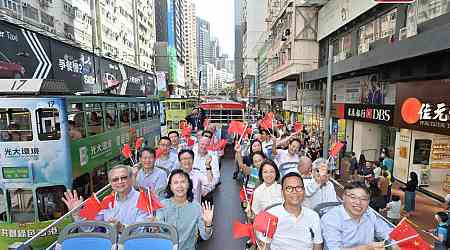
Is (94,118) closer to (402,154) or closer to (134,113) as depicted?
(134,113)

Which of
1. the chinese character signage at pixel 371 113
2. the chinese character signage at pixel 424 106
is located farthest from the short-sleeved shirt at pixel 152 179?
the chinese character signage at pixel 371 113

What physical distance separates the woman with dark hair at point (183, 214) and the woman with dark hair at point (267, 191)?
74 cm

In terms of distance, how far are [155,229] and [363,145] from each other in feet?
37.9

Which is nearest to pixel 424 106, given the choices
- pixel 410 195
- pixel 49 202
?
pixel 410 195

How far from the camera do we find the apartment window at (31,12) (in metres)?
18.1

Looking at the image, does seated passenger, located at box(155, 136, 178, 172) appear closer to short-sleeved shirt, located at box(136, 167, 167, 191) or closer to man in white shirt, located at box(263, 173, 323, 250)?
short-sleeved shirt, located at box(136, 167, 167, 191)

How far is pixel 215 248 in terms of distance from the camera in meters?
4.18

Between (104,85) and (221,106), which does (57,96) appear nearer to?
(221,106)

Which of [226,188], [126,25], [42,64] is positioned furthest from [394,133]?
[126,25]

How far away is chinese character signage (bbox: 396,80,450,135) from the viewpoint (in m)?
6.76

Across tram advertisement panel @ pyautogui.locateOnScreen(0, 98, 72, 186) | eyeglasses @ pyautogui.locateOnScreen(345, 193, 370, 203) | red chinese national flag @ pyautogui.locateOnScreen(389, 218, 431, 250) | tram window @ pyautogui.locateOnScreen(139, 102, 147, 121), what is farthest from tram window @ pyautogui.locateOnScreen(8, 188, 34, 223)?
tram window @ pyautogui.locateOnScreen(139, 102, 147, 121)

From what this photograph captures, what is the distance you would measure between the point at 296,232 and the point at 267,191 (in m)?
1.02

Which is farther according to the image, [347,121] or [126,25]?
[126,25]

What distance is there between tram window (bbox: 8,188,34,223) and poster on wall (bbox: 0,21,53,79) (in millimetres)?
3875
